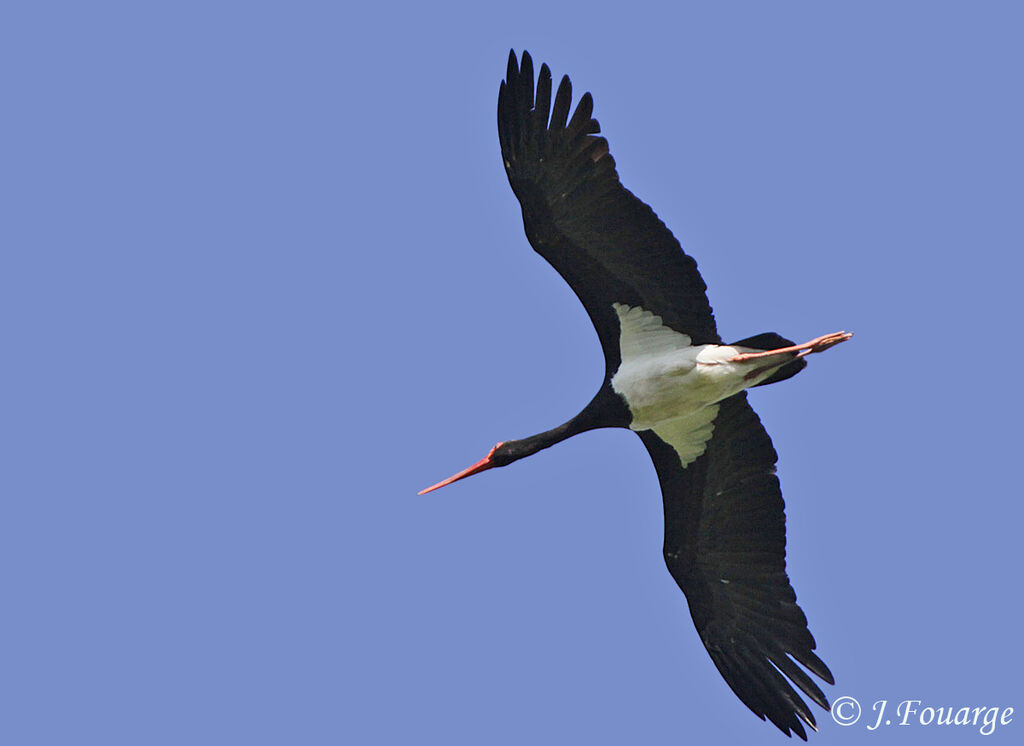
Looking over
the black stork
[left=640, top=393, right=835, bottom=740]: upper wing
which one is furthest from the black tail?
[left=640, top=393, right=835, bottom=740]: upper wing

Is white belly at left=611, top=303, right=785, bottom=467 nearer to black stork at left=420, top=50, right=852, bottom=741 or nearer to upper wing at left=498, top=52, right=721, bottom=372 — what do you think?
black stork at left=420, top=50, right=852, bottom=741

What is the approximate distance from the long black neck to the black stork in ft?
0.04

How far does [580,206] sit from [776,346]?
177cm

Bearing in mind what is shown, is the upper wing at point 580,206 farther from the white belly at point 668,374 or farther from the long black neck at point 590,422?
the long black neck at point 590,422

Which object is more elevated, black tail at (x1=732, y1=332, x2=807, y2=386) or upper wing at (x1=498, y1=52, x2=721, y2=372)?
upper wing at (x1=498, y1=52, x2=721, y2=372)

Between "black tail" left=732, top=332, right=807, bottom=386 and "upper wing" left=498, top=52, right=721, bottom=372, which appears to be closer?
"upper wing" left=498, top=52, right=721, bottom=372

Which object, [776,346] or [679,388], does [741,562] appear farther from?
[776,346]

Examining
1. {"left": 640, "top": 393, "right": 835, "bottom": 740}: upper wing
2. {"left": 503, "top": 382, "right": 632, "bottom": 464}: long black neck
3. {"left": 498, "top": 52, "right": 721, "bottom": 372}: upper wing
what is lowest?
{"left": 640, "top": 393, "right": 835, "bottom": 740}: upper wing

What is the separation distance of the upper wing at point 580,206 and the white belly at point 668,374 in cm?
27

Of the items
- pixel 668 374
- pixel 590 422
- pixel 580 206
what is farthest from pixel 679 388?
pixel 580 206

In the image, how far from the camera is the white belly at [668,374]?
12.8 metres

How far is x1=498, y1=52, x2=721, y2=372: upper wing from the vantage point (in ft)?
40.3

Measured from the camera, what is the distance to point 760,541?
1375 cm

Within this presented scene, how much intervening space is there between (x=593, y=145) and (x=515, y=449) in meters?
2.69
